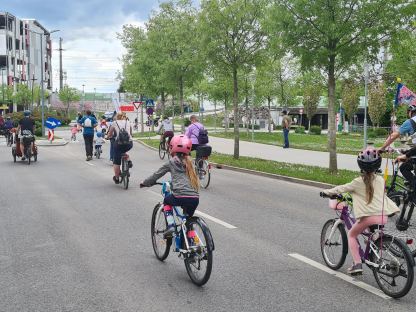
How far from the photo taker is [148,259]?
22.3 feet

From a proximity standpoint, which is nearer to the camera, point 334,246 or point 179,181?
point 179,181

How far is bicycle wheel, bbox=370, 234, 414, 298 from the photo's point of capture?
504 cm

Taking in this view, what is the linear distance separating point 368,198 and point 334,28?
10.0m

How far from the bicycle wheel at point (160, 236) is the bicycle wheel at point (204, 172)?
6.96 m

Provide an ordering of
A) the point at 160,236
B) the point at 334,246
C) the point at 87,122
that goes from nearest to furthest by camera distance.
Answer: the point at 334,246
the point at 160,236
the point at 87,122

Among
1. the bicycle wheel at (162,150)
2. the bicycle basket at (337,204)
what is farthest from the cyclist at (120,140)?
the bicycle wheel at (162,150)

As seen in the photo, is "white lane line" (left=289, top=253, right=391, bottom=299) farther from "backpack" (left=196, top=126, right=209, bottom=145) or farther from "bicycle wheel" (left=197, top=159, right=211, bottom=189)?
"backpack" (left=196, top=126, right=209, bottom=145)

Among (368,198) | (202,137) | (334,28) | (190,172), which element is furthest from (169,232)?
(334,28)

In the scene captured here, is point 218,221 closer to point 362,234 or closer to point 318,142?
point 362,234

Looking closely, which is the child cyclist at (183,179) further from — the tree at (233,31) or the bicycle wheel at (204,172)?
the tree at (233,31)

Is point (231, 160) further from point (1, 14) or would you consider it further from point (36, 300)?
point (1, 14)

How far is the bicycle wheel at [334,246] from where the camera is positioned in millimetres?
6070

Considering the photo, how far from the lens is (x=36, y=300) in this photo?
17.2 feet

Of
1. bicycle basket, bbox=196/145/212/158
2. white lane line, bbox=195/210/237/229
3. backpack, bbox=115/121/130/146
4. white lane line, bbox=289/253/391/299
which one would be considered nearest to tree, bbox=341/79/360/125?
bicycle basket, bbox=196/145/212/158
